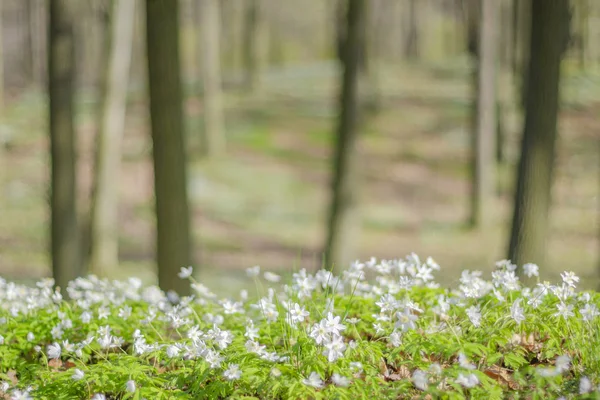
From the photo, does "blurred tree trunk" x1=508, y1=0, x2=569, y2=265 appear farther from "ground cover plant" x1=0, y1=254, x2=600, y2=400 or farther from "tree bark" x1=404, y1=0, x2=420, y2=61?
"tree bark" x1=404, y1=0, x2=420, y2=61

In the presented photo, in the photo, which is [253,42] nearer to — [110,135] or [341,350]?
[110,135]

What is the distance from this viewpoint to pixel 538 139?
627 cm

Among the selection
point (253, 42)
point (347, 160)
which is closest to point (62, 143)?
point (347, 160)

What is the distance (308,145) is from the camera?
75.1 feet

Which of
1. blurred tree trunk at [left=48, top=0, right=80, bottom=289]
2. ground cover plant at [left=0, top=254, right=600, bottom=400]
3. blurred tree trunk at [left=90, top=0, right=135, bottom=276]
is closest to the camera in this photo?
ground cover plant at [left=0, top=254, right=600, bottom=400]

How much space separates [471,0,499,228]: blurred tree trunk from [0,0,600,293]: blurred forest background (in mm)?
45

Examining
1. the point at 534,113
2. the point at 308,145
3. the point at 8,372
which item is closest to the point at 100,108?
the point at 534,113

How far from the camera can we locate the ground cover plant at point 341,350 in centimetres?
285

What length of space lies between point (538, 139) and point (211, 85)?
15320 millimetres

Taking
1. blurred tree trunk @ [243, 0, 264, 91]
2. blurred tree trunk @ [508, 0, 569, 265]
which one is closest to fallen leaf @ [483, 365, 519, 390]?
blurred tree trunk @ [508, 0, 569, 265]

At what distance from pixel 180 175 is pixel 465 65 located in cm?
3033

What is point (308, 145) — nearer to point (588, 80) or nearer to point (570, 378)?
point (588, 80)

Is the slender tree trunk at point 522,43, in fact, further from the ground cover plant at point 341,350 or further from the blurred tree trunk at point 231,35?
the blurred tree trunk at point 231,35

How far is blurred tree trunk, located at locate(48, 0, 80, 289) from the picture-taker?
7367mm
